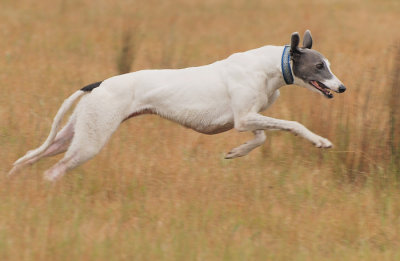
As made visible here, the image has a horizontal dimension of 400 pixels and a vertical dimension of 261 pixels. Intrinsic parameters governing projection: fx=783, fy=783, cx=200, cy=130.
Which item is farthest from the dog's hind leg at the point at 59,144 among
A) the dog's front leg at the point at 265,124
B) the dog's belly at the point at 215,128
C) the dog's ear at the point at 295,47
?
the dog's ear at the point at 295,47

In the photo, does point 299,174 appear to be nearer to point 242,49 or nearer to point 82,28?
point 242,49

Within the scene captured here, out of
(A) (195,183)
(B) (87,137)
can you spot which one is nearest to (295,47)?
(A) (195,183)

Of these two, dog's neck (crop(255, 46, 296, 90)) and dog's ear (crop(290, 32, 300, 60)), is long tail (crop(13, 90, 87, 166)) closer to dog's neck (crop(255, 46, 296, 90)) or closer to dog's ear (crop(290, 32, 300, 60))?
dog's neck (crop(255, 46, 296, 90))

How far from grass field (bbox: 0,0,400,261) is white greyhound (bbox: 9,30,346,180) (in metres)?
0.41

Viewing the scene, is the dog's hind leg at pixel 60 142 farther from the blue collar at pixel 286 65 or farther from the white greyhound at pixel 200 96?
the blue collar at pixel 286 65

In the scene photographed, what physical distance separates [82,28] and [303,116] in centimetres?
648

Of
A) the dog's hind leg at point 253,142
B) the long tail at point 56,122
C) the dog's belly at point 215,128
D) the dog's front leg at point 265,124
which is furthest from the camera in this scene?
the dog's hind leg at point 253,142

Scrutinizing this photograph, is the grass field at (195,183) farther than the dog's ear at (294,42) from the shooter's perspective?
No

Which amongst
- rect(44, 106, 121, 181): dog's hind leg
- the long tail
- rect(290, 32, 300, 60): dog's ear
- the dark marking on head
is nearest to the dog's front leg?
the dark marking on head

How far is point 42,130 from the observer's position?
26.6 feet

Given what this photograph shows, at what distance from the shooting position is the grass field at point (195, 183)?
5.39 metres

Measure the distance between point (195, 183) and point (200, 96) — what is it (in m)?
0.80

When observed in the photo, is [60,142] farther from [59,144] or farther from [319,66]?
[319,66]

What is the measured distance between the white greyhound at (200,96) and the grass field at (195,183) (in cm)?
41
